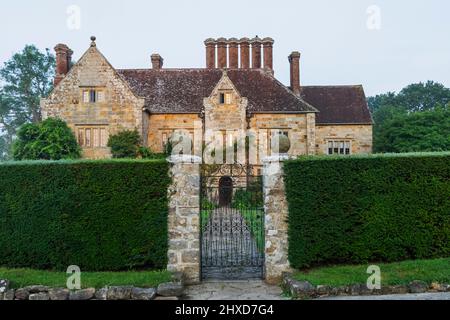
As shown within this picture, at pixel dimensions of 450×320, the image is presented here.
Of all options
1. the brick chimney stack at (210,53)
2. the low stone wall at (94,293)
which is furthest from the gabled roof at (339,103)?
the low stone wall at (94,293)

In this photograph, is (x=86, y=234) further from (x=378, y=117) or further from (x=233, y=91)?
(x=378, y=117)

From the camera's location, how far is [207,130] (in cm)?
3091

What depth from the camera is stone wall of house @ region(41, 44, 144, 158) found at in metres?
29.6

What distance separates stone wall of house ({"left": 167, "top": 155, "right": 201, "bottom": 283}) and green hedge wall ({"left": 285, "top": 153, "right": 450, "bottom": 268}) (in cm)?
213

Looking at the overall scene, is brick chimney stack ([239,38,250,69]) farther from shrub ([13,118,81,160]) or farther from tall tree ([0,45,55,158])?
tall tree ([0,45,55,158])

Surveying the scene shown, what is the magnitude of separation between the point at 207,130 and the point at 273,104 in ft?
18.1

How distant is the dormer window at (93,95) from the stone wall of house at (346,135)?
1784 cm

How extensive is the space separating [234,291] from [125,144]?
71.6ft

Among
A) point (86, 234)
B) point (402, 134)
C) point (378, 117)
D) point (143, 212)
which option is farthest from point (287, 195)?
point (378, 117)

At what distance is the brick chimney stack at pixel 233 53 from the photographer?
3781cm

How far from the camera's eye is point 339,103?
37406 millimetres

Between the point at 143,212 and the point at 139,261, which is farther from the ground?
the point at 143,212

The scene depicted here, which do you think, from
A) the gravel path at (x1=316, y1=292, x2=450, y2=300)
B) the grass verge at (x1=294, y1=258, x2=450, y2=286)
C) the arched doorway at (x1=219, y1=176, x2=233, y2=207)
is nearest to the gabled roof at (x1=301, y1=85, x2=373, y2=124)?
the arched doorway at (x1=219, y1=176, x2=233, y2=207)

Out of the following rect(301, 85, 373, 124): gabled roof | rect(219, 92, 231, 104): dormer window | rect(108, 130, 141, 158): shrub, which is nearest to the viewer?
rect(108, 130, 141, 158): shrub
